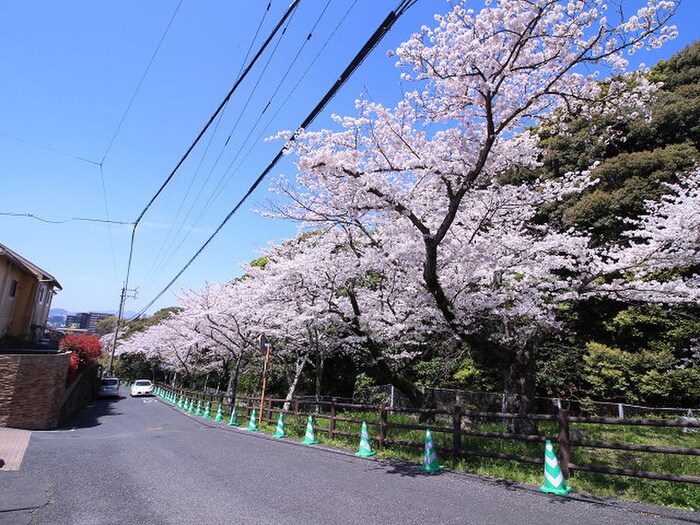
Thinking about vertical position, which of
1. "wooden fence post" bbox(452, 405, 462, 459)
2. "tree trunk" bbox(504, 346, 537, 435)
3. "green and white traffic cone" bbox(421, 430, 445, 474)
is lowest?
"green and white traffic cone" bbox(421, 430, 445, 474)

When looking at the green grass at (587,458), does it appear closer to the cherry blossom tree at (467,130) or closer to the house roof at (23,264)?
the cherry blossom tree at (467,130)

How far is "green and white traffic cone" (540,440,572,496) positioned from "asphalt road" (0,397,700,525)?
0.58 ft

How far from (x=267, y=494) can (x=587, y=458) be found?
7.22 m

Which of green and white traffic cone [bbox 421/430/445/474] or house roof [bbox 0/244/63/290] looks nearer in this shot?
green and white traffic cone [bbox 421/430/445/474]

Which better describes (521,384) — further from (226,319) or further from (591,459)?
(226,319)

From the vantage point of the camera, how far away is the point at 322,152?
8539 mm

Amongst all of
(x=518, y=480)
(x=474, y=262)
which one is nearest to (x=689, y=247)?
(x=474, y=262)

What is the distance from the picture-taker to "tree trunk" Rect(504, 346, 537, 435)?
10078 millimetres

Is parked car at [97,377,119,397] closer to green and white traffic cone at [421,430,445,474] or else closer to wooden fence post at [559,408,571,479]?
green and white traffic cone at [421,430,445,474]

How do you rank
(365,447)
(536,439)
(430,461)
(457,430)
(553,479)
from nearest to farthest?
(553,479) → (536,439) → (430,461) → (457,430) → (365,447)

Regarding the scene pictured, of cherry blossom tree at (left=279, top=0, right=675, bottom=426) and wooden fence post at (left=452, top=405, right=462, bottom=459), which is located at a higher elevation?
cherry blossom tree at (left=279, top=0, right=675, bottom=426)

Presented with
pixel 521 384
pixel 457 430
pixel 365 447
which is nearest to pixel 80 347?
pixel 365 447

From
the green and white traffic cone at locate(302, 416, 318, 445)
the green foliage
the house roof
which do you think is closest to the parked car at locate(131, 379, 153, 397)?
the house roof

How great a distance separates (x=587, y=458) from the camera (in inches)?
368
